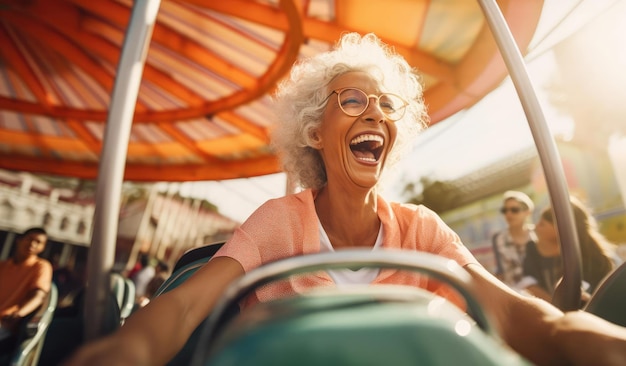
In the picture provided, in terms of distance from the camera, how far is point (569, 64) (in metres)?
9.20

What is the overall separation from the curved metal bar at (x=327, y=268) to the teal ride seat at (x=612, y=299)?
0.70 metres

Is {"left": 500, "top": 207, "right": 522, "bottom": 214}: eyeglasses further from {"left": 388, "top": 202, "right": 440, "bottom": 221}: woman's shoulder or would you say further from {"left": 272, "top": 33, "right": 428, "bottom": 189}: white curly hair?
{"left": 388, "top": 202, "right": 440, "bottom": 221}: woman's shoulder

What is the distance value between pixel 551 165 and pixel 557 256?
1.78 meters

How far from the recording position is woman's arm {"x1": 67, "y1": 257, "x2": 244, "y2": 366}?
636 mm

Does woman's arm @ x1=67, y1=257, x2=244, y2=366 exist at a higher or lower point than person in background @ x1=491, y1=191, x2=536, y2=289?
lower

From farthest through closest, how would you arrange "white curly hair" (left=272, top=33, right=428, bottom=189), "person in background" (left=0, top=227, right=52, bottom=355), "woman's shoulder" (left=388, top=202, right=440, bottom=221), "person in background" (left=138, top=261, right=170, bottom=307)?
1. "person in background" (left=138, top=261, right=170, bottom=307)
2. "person in background" (left=0, top=227, right=52, bottom=355)
3. "white curly hair" (left=272, top=33, right=428, bottom=189)
4. "woman's shoulder" (left=388, top=202, right=440, bottom=221)

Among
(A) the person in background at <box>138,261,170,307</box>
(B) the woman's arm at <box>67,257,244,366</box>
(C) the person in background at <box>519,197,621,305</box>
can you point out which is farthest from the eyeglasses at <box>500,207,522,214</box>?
(A) the person in background at <box>138,261,170,307</box>

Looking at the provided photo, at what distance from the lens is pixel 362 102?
4.17 ft

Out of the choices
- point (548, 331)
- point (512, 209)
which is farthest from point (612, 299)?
point (512, 209)

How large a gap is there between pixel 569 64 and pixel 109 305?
10616 millimetres

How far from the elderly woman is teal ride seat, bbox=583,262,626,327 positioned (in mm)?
231

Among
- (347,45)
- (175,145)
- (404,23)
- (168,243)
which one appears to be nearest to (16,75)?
(175,145)

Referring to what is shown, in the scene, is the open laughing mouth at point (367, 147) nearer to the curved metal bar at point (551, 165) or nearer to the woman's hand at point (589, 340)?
the curved metal bar at point (551, 165)

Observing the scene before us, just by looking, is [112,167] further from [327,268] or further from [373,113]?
[373,113]
